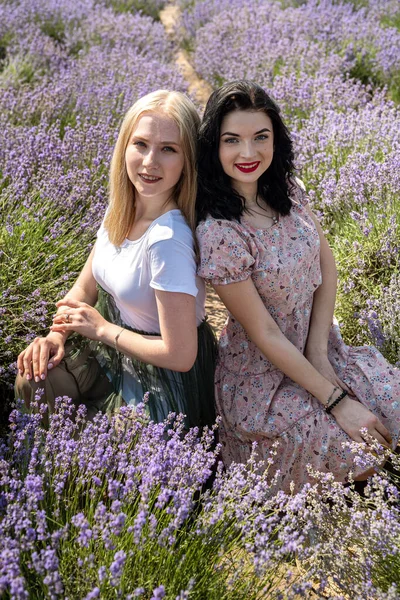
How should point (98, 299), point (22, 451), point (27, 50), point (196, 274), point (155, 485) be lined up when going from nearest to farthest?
point (155, 485), point (22, 451), point (196, 274), point (98, 299), point (27, 50)

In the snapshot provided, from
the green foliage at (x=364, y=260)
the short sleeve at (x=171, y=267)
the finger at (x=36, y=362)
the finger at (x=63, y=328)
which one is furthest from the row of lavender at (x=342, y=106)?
the finger at (x=36, y=362)

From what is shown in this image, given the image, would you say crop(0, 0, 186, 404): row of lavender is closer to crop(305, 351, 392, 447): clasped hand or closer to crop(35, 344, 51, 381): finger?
crop(35, 344, 51, 381): finger

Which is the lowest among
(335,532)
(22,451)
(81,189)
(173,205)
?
(22,451)

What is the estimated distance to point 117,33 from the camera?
294 inches

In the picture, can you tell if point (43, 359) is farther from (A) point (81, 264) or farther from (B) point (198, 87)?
(B) point (198, 87)

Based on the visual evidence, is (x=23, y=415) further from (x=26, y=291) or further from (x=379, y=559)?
(x=379, y=559)

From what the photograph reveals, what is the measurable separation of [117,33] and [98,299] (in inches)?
225

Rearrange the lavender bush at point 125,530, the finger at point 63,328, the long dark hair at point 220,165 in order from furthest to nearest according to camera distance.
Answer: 1. the finger at point 63,328
2. the long dark hair at point 220,165
3. the lavender bush at point 125,530

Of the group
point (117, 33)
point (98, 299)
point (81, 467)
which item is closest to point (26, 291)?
point (98, 299)

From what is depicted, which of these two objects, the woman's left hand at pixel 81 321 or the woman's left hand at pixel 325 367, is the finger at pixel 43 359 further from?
the woman's left hand at pixel 325 367

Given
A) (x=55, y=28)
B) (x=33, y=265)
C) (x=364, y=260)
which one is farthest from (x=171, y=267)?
(x=55, y=28)

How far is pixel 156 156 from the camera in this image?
2215 millimetres

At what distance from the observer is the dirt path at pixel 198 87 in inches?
144

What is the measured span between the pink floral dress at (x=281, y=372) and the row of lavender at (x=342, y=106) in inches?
15.6
